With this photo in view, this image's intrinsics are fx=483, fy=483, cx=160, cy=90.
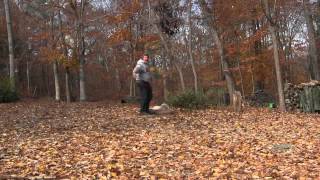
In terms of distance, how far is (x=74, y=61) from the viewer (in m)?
25.4

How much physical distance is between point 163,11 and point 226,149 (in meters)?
15.3

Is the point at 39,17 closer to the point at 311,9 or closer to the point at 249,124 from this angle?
the point at 311,9

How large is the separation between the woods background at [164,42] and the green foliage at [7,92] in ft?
7.82

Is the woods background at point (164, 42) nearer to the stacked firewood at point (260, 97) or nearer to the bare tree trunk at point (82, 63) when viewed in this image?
the bare tree trunk at point (82, 63)

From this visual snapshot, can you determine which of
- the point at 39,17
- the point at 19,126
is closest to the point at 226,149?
the point at 19,126

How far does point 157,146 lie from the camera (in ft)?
33.2

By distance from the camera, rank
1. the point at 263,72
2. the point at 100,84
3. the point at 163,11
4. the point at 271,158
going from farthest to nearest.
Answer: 1. the point at 100,84
2. the point at 263,72
3. the point at 163,11
4. the point at 271,158

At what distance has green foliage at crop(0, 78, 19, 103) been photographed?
803 inches

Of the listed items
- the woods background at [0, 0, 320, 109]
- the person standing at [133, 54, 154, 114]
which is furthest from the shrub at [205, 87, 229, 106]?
the person standing at [133, 54, 154, 114]

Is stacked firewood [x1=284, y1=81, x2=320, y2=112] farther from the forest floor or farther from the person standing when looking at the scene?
the person standing

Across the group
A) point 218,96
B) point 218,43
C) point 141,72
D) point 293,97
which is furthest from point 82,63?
point 293,97

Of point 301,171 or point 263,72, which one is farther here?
point 263,72

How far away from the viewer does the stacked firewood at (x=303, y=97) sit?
64.3 ft

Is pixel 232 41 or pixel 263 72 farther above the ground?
pixel 232 41
